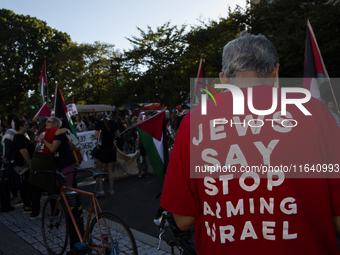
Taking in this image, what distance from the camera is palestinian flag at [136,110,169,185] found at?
4.65m

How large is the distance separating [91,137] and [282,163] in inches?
332

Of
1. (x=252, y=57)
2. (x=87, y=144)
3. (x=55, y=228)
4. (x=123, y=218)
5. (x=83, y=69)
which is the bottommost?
(x=123, y=218)

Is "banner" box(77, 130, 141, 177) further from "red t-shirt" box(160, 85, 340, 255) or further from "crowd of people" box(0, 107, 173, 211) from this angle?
"red t-shirt" box(160, 85, 340, 255)

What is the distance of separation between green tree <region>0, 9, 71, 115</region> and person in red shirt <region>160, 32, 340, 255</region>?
37481mm

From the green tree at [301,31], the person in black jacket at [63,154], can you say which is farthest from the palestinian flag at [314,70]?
the green tree at [301,31]

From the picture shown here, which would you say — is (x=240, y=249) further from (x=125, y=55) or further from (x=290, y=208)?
(x=125, y=55)

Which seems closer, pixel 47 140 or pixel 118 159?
pixel 47 140

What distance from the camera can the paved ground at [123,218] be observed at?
4.12m

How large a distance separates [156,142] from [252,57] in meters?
3.53

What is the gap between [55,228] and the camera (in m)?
3.99

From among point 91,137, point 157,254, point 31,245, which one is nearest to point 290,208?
point 157,254

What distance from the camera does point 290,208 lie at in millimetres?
1185

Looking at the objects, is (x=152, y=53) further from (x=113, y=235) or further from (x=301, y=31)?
(x=113, y=235)

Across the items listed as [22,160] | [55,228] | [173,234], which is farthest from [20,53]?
[173,234]
